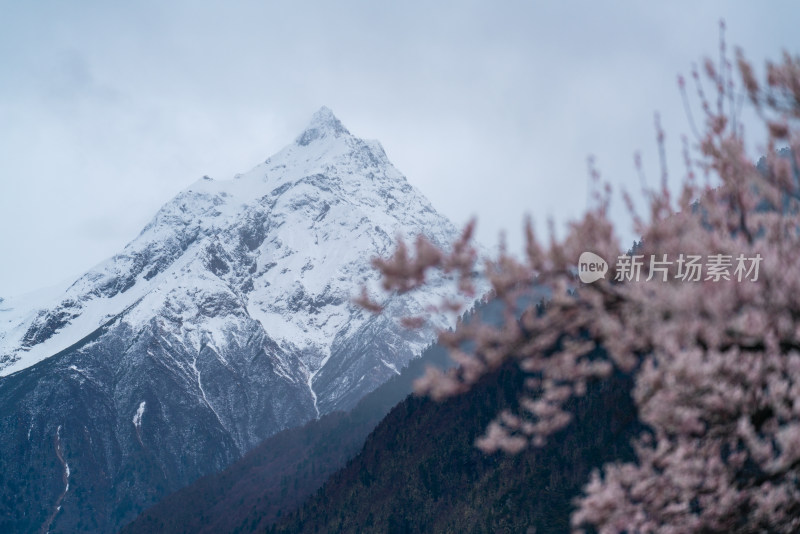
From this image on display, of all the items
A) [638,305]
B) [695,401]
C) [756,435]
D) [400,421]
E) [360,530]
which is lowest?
[360,530]

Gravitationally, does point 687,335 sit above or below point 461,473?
above

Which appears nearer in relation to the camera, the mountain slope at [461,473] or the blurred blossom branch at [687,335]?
the blurred blossom branch at [687,335]

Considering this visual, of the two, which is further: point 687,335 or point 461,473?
point 461,473

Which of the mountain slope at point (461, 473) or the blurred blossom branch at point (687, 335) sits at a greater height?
the blurred blossom branch at point (687, 335)

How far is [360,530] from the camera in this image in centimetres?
14438

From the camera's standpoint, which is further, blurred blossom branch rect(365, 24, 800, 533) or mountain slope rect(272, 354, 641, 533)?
mountain slope rect(272, 354, 641, 533)

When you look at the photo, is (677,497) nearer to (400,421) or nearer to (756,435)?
(756,435)

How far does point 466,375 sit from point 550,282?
1548 millimetres

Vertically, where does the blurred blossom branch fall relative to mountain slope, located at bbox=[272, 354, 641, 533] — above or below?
above

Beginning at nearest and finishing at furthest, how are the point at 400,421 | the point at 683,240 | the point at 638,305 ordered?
the point at 638,305, the point at 683,240, the point at 400,421

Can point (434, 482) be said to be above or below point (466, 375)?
below

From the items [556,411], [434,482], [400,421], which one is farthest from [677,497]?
[400,421]

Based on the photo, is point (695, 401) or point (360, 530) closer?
point (695, 401)

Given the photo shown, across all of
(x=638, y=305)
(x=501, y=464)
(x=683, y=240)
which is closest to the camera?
(x=638, y=305)
